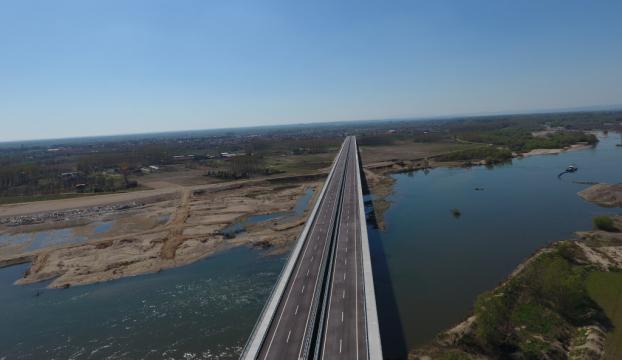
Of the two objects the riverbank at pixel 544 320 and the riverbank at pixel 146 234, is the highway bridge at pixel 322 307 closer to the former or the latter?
the riverbank at pixel 544 320

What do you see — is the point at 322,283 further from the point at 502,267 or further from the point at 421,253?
the point at 502,267

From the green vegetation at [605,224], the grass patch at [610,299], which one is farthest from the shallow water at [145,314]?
the green vegetation at [605,224]

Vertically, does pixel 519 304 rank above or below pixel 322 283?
below

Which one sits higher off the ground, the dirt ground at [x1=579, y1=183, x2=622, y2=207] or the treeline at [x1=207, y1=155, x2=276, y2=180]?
the treeline at [x1=207, y1=155, x2=276, y2=180]

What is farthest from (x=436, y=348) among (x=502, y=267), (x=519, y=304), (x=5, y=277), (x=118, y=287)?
(x=5, y=277)

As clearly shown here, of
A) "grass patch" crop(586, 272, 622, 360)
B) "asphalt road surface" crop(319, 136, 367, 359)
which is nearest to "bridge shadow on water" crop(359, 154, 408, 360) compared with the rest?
"asphalt road surface" crop(319, 136, 367, 359)

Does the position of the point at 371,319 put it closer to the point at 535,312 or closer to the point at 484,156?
the point at 535,312

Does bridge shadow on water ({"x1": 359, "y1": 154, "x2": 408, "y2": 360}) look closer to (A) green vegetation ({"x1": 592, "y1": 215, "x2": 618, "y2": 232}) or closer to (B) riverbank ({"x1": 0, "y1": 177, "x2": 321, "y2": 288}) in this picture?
(B) riverbank ({"x1": 0, "y1": 177, "x2": 321, "y2": 288})
